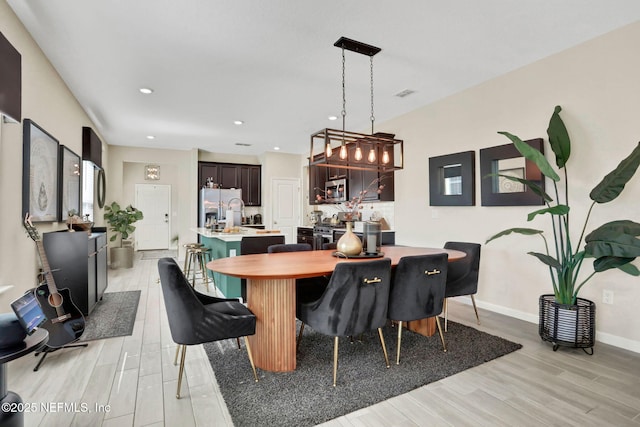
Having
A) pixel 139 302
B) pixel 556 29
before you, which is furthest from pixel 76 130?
pixel 556 29

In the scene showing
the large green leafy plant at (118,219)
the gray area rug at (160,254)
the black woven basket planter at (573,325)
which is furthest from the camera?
the gray area rug at (160,254)

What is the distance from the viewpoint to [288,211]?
819 centimetres

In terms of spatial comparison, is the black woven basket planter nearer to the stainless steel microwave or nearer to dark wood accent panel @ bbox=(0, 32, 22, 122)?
the stainless steel microwave

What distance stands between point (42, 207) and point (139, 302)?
1630 millimetres

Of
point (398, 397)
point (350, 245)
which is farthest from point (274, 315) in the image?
point (398, 397)

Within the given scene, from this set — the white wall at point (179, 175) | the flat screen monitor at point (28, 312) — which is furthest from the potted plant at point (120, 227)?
the flat screen monitor at point (28, 312)

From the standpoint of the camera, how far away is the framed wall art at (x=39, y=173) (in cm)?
275

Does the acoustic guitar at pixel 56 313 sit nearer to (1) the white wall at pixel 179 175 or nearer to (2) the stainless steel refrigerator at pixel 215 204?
(2) the stainless steel refrigerator at pixel 215 204

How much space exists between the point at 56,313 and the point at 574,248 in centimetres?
457

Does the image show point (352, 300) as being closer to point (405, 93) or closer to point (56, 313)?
point (56, 313)

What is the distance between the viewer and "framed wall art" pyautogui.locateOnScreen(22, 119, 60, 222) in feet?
9.02

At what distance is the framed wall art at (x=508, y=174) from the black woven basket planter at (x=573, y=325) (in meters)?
1.07

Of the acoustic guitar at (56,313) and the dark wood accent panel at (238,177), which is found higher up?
the dark wood accent panel at (238,177)

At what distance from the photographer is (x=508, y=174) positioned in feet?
11.8
